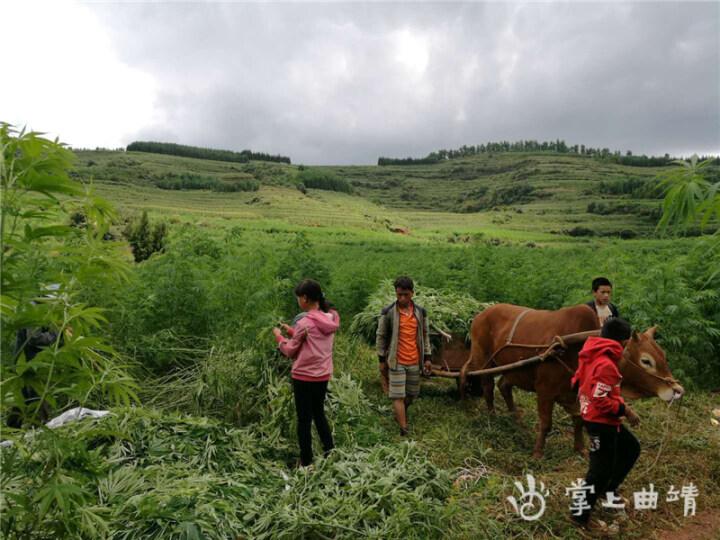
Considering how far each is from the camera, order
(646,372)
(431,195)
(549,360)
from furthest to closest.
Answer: (431,195), (549,360), (646,372)

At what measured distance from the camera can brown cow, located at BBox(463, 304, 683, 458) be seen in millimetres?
3965

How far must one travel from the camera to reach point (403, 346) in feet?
18.1

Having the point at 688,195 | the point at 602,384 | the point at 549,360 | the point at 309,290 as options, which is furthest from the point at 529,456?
the point at 688,195

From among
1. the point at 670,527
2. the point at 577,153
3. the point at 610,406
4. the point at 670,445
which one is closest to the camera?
the point at 610,406

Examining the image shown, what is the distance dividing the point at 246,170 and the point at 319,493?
111502 mm

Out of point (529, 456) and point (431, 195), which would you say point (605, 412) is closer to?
point (529, 456)

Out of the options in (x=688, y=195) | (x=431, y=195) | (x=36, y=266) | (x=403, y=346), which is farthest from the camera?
(x=431, y=195)

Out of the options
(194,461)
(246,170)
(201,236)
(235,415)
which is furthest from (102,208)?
(246,170)

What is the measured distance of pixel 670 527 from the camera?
3.75 metres

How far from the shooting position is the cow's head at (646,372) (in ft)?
12.7

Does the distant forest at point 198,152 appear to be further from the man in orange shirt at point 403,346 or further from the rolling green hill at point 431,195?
the man in orange shirt at point 403,346

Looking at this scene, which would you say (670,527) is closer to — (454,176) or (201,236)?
(201,236)

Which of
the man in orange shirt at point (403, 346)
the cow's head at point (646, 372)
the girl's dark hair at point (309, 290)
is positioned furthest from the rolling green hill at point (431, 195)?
the girl's dark hair at point (309, 290)

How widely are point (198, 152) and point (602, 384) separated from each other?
5200 inches
